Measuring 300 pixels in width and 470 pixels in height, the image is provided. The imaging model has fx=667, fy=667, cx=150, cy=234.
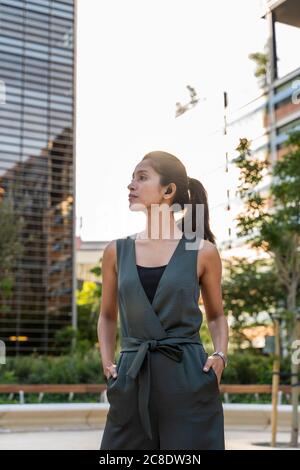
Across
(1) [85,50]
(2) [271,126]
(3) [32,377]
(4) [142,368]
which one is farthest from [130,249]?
(2) [271,126]

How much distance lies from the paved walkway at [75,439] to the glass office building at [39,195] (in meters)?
18.6

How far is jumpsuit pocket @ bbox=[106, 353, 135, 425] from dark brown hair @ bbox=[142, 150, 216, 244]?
1.51ft

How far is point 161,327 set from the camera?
1550 millimetres

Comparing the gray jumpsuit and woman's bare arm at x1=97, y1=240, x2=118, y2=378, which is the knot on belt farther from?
woman's bare arm at x1=97, y1=240, x2=118, y2=378

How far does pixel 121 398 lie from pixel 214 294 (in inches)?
14.4

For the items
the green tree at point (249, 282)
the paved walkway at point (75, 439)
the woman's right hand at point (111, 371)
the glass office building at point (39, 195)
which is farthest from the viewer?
the glass office building at point (39, 195)

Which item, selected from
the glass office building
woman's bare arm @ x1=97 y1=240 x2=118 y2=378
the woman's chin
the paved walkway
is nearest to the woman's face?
the woman's chin

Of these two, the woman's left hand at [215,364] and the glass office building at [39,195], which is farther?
the glass office building at [39,195]

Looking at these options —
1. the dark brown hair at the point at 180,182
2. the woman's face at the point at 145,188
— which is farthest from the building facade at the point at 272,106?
the woman's face at the point at 145,188

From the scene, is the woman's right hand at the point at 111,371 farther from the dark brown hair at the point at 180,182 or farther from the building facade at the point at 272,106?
the building facade at the point at 272,106

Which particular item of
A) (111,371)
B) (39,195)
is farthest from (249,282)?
(111,371)

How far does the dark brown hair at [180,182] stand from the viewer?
173cm

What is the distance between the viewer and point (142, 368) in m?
1.52
